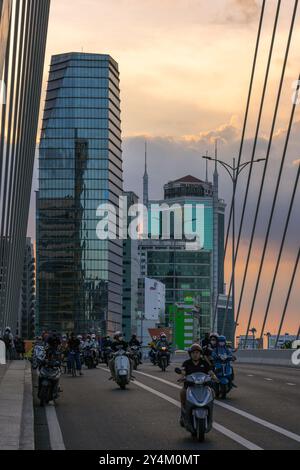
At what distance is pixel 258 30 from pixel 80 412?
4212 centimetres

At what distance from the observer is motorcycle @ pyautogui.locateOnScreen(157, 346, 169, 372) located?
41344 millimetres

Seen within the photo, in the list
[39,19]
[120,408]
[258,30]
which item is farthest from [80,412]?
[258,30]

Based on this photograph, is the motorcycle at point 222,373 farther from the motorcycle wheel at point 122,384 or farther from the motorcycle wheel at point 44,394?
the motorcycle wheel at point 44,394

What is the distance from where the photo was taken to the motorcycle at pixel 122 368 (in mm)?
28109

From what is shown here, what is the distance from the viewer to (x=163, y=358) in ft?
136

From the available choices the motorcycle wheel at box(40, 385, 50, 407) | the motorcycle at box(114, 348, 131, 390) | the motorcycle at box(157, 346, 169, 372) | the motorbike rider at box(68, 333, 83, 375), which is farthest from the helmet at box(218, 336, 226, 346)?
the motorcycle at box(157, 346, 169, 372)

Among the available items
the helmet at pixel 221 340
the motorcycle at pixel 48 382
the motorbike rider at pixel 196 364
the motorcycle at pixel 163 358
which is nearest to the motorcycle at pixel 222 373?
the helmet at pixel 221 340

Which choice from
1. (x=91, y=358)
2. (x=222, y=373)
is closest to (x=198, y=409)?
(x=222, y=373)

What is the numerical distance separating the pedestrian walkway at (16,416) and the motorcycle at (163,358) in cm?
1339

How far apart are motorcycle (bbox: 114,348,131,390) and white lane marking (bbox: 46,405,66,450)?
20.3 feet

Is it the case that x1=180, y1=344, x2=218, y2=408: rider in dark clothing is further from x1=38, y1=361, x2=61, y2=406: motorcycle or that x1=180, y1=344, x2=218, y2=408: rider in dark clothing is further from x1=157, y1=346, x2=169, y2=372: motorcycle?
x1=157, y1=346, x2=169, y2=372: motorcycle

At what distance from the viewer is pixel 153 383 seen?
31.0m
